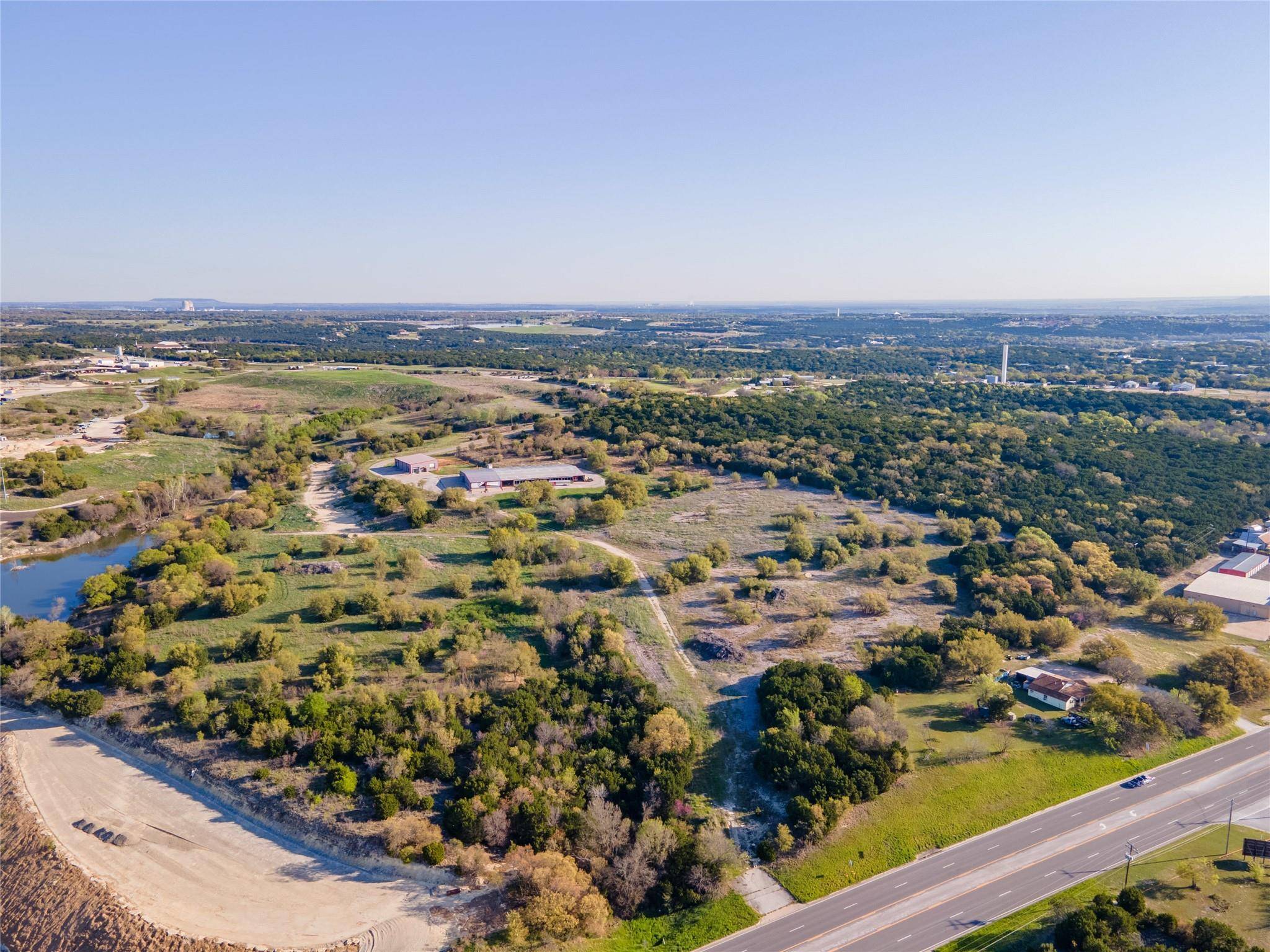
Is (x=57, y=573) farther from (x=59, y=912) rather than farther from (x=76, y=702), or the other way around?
(x=59, y=912)

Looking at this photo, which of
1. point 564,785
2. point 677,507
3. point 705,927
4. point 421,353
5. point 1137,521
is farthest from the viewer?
point 421,353

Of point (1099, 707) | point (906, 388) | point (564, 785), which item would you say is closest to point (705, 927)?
point (564, 785)

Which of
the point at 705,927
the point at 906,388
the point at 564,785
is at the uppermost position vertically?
the point at 906,388

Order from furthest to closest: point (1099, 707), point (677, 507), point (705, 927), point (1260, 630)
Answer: point (677, 507)
point (1260, 630)
point (1099, 707)
point (705, 927)

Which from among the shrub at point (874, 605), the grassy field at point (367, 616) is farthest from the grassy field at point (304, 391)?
the shrub at point (874, 605)

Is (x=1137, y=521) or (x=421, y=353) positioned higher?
(x=421, y=353)

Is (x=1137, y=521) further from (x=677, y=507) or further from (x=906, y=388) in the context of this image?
(x=906, y=388)

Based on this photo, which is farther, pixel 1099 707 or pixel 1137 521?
pixel 1137 521

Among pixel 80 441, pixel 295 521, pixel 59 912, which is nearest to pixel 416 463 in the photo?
pixel 295 521
